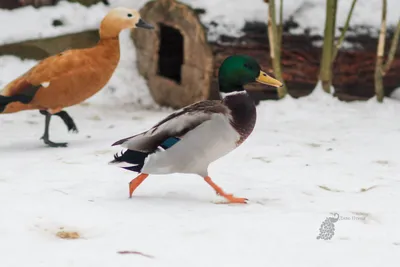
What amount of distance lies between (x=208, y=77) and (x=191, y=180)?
2.17 metres

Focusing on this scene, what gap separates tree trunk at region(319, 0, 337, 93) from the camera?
220 inches

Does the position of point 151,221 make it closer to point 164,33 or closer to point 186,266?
point 186,266

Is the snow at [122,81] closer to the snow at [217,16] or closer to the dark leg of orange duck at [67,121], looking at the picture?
the snow at [217,16]

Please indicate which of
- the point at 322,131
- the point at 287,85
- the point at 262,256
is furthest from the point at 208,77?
the point at 262,256

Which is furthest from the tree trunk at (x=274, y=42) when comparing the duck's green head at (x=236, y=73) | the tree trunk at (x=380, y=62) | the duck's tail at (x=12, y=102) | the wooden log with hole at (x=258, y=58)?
the duck's green head at (x=236, y=73)


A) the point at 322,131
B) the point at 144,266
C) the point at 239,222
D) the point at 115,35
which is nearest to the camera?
the point at 144,266

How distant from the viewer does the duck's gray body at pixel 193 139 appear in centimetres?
305

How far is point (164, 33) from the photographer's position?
6262 mm

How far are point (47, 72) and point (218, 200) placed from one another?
69.8 inches

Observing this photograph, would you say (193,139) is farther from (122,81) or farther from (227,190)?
(122,81)

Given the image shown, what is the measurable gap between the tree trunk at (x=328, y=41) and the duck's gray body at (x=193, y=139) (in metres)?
2.69

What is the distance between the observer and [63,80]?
4.44 metres

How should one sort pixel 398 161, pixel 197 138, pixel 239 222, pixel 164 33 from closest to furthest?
pixel 239 222 → pixel 197 138 → pixel 398 161 → pixel 164 33

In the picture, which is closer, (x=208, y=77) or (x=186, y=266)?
(x=186, y=266)
